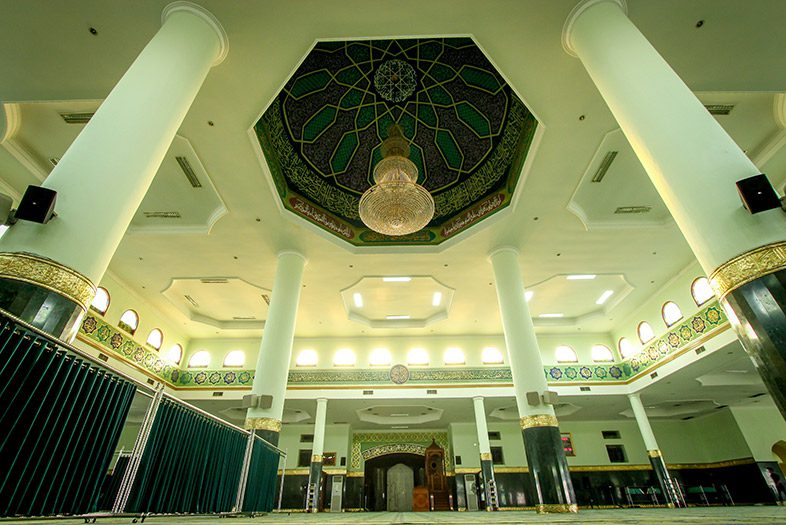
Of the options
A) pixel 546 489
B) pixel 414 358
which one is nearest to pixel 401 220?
pixel 546 489

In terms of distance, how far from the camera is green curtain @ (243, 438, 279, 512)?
4.04m

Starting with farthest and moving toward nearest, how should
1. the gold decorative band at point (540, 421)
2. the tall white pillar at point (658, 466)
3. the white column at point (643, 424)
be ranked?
the white column at point (643, 424), the tall white pillar at point (658, 466), the gold decorative band at point (540, 421)

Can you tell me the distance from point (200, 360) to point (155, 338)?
158 cm

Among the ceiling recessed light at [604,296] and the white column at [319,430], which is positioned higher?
the ceiling recessed light at [604,296]

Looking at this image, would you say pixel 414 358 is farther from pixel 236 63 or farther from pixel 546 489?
pixel 236 63

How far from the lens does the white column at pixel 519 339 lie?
18.6 ft

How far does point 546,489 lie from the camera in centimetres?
496

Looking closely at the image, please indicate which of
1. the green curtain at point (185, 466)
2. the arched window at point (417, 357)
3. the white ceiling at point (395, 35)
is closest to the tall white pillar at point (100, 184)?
the white ceiling at point (395, 35)

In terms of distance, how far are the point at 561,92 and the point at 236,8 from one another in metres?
3.75

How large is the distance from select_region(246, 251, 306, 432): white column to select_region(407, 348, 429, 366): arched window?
5266 mm

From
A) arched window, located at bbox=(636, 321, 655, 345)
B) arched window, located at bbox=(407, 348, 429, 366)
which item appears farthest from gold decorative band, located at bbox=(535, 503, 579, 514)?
arched window, located at bbox=(636, 321, 655, 345)

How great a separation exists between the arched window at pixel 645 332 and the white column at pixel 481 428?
4.55 metres

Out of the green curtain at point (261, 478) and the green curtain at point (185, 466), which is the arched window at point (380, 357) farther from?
the green curtain at point (185, 466)

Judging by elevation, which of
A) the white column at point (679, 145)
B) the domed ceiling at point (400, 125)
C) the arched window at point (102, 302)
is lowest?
the white column at point (679, 145)
